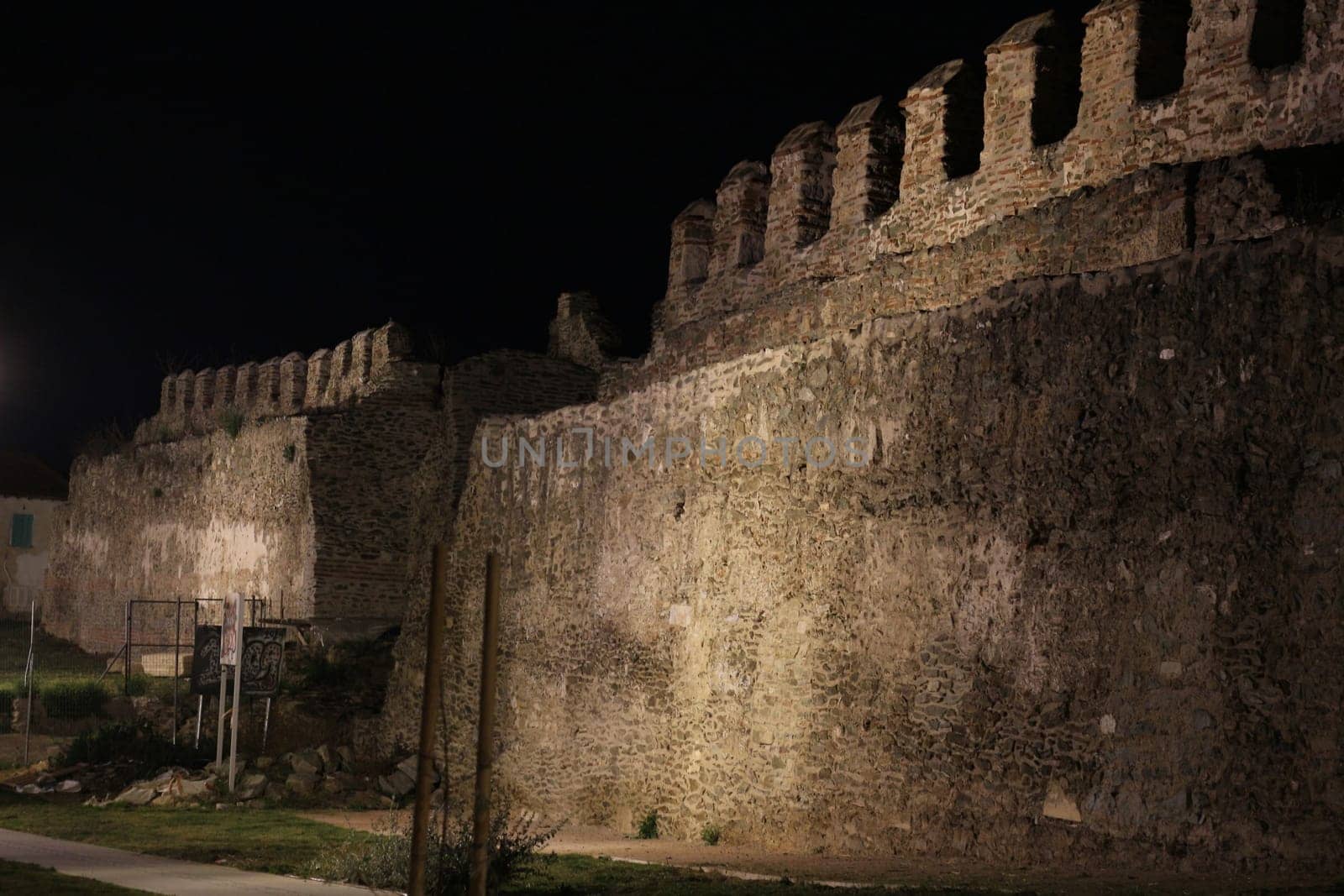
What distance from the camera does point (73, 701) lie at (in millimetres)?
19078

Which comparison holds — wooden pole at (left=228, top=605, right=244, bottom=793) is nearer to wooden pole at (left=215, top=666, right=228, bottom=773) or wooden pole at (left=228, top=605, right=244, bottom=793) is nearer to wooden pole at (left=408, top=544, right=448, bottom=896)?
wooden pole at (left=215, top=666, right=228, bottom=773)

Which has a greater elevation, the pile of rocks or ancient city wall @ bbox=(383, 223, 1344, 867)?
ancient city wall @ bbox=(383, 223, 1344, 867)

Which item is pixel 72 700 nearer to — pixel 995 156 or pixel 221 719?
pixel 221 719

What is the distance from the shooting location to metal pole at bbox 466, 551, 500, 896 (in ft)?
19.8

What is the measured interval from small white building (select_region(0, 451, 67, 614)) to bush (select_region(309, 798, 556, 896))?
1120 inches

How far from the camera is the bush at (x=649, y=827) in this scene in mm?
11742

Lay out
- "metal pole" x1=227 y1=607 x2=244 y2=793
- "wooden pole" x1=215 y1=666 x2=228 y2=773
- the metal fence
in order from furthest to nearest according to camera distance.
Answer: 1. the metal fence
2. "wooden pole" x1=215 y1=666 x2=228 y2=773
3. "metal pole" x1=227 y1=607 x2=244 y2=793

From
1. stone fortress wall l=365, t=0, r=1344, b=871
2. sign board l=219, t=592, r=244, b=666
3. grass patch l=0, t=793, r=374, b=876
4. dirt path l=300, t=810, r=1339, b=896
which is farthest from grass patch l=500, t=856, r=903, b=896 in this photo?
sign board l=219, t=592, r=244, b=666

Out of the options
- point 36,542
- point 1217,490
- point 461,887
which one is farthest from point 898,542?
point 36,542

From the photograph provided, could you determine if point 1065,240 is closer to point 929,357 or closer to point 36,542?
point 929,357

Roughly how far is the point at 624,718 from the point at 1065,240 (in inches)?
197

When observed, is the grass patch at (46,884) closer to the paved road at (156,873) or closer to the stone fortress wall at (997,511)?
the paved road at (156,873)

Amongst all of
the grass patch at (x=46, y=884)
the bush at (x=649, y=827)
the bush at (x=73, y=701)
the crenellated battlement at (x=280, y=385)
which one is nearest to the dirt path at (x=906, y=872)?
the bush at (x=649, y=827)

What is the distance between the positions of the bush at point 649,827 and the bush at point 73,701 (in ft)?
32.0
